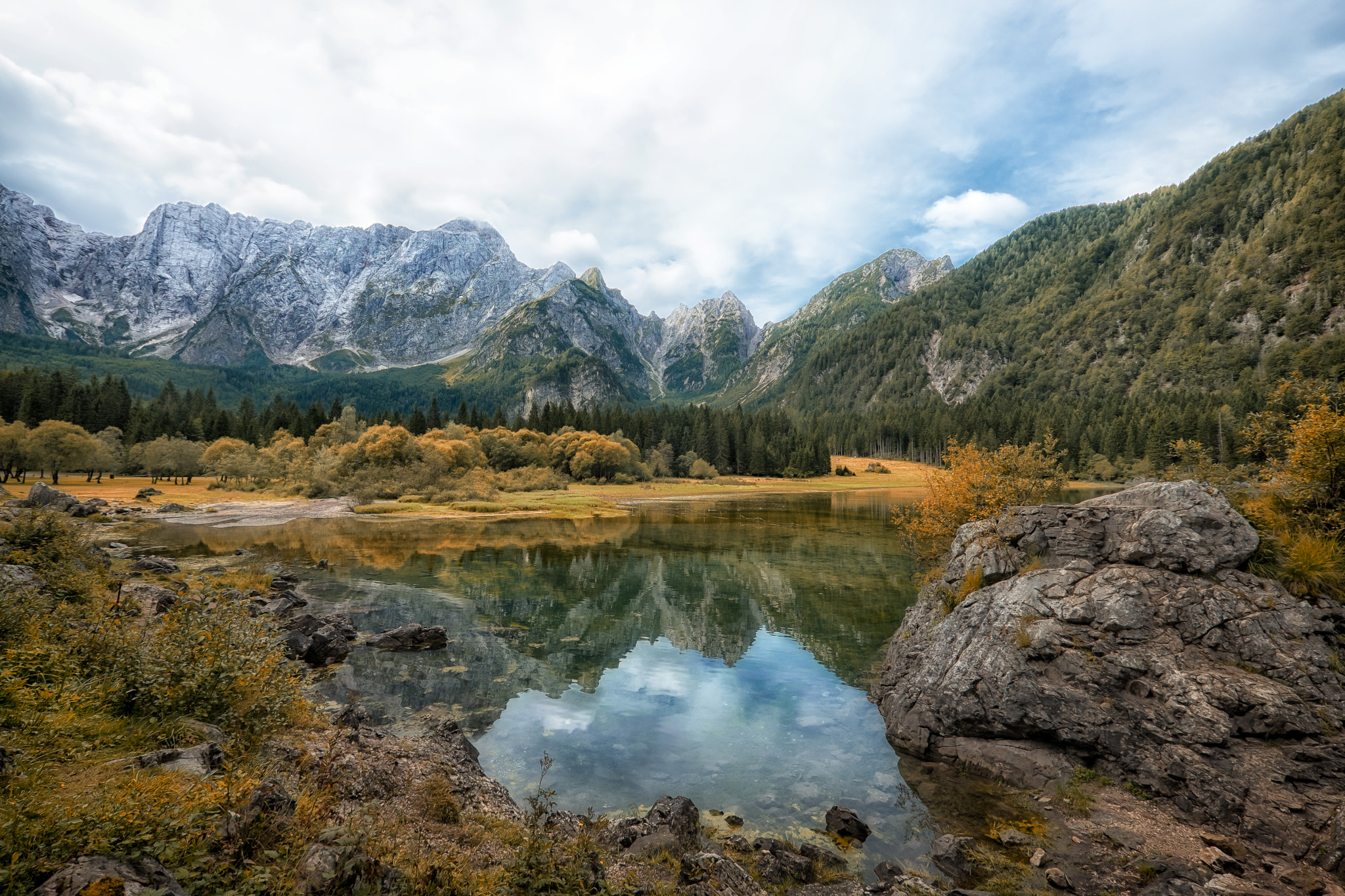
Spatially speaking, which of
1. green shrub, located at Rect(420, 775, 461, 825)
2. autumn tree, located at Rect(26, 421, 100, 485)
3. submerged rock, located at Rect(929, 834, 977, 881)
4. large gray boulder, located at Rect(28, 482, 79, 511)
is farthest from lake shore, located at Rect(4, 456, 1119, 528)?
submerged rock, located at Rect(929, 834, 977, 881)

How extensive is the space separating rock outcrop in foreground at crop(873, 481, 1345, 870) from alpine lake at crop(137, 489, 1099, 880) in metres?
1.93

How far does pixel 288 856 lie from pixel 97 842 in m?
2.00

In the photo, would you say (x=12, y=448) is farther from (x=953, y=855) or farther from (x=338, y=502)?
(x=953, y=855)

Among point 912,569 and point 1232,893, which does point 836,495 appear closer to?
point 912,569

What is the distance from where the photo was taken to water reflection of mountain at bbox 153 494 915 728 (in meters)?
22.0

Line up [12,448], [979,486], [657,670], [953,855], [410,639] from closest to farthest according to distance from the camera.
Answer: [953,855] < [657,670] < [410,639] < [979,486] < [12,448]

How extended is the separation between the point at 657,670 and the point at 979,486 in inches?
780

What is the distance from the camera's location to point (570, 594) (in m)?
35.2

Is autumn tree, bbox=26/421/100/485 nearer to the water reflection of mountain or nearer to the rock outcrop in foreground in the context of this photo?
the water reflection of mountain

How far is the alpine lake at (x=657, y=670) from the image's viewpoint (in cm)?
→ 1410

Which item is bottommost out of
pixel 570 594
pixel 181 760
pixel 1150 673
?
pixel 570 594

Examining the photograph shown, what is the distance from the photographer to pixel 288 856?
268 inches

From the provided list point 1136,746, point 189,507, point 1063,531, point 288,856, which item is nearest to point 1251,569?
point 1063,531

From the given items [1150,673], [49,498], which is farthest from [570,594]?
[49,498]
